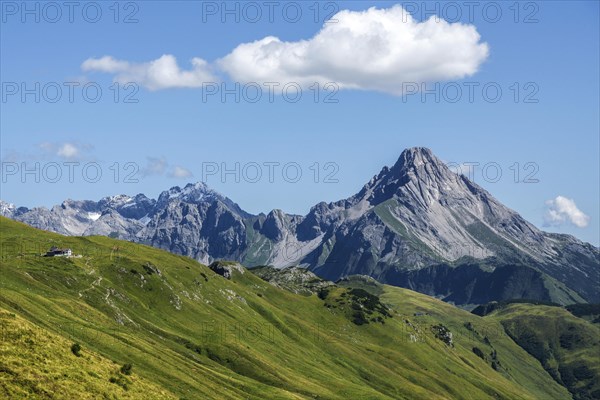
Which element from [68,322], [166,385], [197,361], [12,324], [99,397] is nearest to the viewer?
[99,397]

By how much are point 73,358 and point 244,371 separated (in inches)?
5095

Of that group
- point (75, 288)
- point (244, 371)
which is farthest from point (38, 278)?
point (244, 371)

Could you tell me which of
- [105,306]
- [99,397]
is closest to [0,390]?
[99,397]

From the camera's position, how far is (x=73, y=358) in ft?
222

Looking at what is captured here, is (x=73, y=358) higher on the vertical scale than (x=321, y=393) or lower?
higher

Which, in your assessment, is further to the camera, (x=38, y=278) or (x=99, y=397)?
(x=38, y=278)

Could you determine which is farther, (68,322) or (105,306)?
(105,306)

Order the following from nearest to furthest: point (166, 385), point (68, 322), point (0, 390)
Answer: point (0, 390) < point (166, 385) < point (68, 322)

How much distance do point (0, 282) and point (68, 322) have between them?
81.6 ft

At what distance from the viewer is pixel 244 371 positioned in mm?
193250

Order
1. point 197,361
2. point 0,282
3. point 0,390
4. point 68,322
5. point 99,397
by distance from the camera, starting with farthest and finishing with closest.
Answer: point 197,361 → point 0,282 → point 68,322 → point 99,397 → point 0,390

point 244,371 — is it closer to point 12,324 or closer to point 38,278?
point 38,278

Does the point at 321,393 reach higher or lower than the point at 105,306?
lower

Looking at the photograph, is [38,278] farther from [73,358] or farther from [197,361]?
[73,358]
